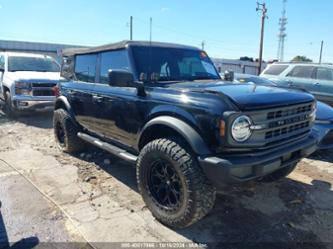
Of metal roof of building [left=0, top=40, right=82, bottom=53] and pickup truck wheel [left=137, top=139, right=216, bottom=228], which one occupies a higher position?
metal roof of building [left=0, top=40, right=82, bottom=53]

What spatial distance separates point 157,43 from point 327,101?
8.09 meters

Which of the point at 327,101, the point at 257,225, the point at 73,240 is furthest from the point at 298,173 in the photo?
the point at 327,101

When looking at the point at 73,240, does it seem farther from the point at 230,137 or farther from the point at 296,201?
the point at 296,201

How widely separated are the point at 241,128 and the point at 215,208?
129 centimetres

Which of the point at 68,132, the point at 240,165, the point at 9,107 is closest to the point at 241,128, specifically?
the point at 240,165

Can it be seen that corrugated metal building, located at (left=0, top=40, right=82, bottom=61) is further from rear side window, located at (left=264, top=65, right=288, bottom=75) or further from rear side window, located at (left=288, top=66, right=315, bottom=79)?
rear side window, located at (left=288, top=66, right=315, bottom=79)

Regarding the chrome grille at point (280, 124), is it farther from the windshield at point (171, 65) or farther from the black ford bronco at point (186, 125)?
the windshield at point (171, 65)

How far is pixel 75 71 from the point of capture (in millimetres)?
5527

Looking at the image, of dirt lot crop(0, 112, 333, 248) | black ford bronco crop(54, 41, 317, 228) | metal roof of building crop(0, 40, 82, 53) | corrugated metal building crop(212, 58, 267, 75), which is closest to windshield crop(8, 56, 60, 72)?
dirt lot crop(0, 112, 333, 248)

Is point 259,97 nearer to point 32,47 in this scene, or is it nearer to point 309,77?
point 309,77

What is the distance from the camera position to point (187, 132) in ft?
9.83

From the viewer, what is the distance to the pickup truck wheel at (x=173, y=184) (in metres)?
2.99

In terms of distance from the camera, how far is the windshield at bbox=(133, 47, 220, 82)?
3.95 m

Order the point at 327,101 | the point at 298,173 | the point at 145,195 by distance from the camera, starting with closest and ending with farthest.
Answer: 1. the point at 145,195
2. the point at 298,173
3. the point at 327,101
